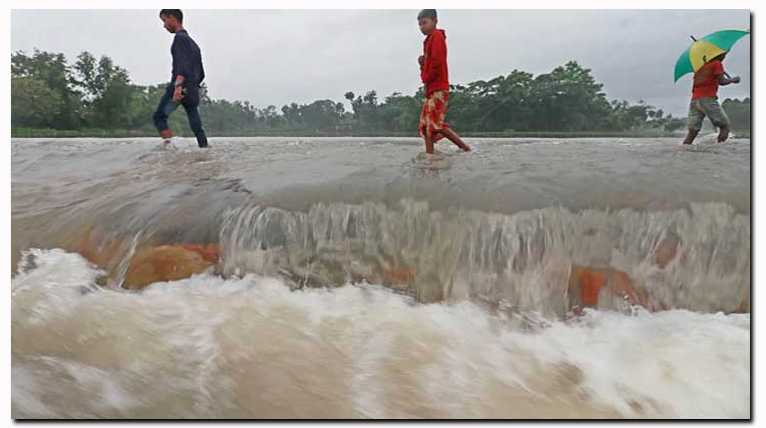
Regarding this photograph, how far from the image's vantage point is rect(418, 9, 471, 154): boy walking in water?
11.1 ft

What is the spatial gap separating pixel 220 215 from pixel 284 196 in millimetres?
403

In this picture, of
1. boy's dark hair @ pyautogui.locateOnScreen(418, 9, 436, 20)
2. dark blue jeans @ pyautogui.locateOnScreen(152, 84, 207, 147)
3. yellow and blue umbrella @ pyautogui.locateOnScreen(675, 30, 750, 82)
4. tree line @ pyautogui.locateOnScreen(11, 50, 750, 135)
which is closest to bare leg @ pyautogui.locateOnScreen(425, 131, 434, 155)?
boy's dark hair @ pyautogui.locateOnScreen(418, 9, 436, 20)

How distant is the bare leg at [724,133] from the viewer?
14.5 feet

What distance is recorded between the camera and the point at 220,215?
2.33 meters

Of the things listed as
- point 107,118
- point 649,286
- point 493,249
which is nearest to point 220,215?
point 493,249

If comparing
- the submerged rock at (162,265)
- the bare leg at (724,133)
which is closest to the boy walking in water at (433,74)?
the submerged rock at (162,265)

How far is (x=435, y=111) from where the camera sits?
3.69m

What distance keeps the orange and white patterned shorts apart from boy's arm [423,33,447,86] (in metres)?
0.17

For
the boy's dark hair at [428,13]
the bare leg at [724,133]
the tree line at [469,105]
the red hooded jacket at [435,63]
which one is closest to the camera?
the boy's dark hair at [428,13]

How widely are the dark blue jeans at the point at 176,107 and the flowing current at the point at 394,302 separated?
5.59ft

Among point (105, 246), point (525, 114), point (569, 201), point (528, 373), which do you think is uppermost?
point (525, 114)

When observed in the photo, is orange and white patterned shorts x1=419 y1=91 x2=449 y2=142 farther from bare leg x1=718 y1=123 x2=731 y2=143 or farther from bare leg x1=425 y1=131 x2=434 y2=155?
bare leg x1=718 y1=123 x2=731 y2=143

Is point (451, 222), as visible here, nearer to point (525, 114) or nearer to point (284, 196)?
point (284, 196)

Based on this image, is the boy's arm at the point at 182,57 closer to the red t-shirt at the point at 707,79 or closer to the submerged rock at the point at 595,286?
the submerged rock at the point at 595,286
